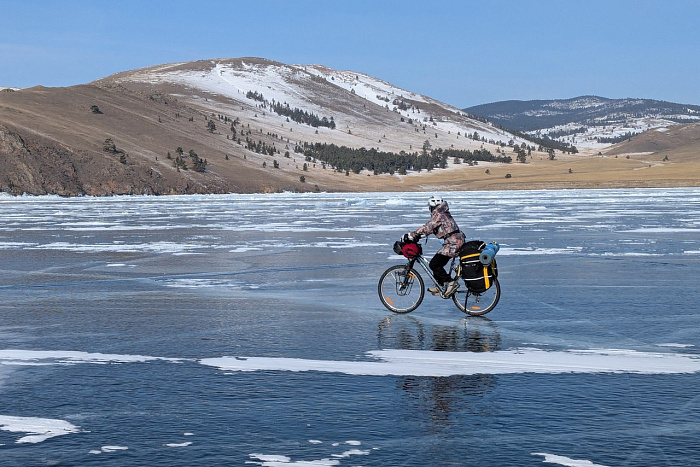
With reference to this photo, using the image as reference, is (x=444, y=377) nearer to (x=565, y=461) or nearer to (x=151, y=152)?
(x=565, y=461)

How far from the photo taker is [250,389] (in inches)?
323

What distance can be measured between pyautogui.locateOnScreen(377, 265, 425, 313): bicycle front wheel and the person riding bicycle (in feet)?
1.14

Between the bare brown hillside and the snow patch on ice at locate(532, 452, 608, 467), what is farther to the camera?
the bare brown hillside

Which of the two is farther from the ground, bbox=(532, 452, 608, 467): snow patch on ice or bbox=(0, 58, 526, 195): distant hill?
bbox=(0, 58, 526, 195): distant hill

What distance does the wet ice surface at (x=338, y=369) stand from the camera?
21.2 feet

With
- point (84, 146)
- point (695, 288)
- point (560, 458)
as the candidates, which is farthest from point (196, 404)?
point (84, 146)

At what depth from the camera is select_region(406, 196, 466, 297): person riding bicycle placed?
42.5 feet

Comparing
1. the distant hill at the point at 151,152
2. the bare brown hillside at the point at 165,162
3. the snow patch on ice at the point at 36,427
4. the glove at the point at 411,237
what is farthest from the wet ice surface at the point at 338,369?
the bare brown hillside at the point at 165,162

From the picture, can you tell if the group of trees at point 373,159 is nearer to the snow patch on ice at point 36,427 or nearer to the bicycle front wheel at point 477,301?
the bicycle front wheel at point 477,301

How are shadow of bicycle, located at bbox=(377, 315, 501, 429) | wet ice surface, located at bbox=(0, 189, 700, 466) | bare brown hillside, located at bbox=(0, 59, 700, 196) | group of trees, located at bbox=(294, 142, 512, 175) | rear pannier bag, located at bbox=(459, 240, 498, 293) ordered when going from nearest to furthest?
1. wet ice surface, located at bbox=(0, 189, 700, 466)
2. shadow of bicycle, located at bbox=(377, 315, 501, 429)
3. rear pannier bag, located at bbox=(459, 240, 498, 293)
4. bare brown hillside, located at bbox=(0, 59, 700, 196)
5. group of trees, located at bbox=(294, 142, 512, 175)

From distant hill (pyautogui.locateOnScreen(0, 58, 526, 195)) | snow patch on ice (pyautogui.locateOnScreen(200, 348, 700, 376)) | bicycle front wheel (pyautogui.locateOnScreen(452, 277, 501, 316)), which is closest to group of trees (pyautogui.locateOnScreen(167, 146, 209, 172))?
distant hill (pyautogui.locateOnScreen(0, 58, 526, 195))

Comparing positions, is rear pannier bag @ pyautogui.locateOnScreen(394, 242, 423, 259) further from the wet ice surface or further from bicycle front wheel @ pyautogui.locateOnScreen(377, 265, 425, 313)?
the wet ice surface

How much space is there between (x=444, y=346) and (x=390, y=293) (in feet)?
10.0

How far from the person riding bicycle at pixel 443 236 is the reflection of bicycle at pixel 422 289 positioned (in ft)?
0.29
